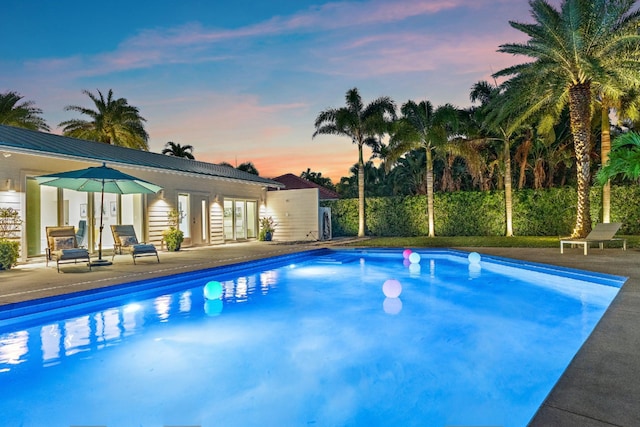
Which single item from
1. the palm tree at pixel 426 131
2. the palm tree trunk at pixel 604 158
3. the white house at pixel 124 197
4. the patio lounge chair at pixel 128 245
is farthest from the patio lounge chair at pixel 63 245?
the palm tree trunk at pixel 604 158

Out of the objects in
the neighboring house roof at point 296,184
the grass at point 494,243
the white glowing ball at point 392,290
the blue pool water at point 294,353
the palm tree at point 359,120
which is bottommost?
the blue pool water at point 294,353

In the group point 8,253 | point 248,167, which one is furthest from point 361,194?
point 248,167

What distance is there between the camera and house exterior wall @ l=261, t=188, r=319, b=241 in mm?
19531

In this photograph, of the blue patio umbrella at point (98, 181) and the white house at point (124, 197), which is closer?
the blue patio umbrella at point (98, 181)

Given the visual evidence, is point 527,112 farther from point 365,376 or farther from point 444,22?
point 365,376

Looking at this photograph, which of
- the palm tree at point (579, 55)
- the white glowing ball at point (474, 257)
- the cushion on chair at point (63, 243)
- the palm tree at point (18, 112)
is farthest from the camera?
the palm tree at point (18, 112)

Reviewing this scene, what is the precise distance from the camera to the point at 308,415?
3658mm

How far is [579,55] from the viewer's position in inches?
488

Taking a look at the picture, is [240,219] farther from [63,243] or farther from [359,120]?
[63,243]

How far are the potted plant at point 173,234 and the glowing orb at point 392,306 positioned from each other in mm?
9193

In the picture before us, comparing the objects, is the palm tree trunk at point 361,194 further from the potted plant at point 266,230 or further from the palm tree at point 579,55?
the palm tree at point 579,55

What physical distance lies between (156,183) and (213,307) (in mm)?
8585

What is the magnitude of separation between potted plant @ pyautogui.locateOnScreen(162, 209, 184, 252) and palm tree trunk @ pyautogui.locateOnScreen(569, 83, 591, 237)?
13.9 meters

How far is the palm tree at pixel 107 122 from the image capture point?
22172 mm
